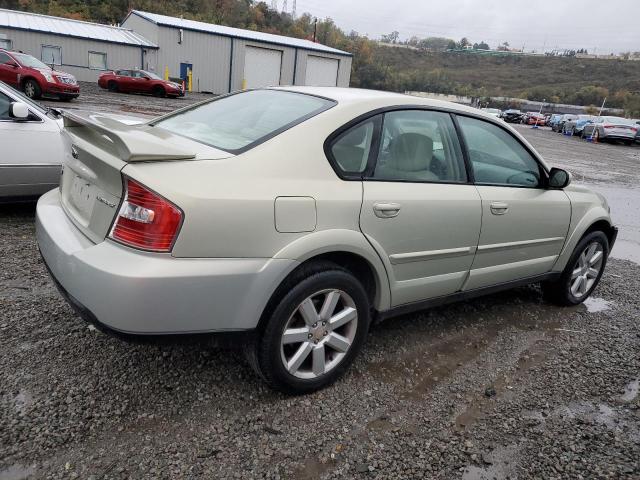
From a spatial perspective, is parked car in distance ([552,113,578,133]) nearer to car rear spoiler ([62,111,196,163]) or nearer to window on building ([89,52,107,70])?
window on building ([89,52,107,70])

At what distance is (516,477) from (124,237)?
207 cm

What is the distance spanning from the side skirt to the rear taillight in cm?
137

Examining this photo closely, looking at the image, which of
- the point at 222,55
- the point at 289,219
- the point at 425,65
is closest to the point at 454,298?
the point at 289,219

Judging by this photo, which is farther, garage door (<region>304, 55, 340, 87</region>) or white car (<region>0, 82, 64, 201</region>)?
garage door (<region>304, 55, 340, 87</region>)

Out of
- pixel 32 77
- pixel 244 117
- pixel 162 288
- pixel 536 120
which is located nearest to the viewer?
pixel 162 288

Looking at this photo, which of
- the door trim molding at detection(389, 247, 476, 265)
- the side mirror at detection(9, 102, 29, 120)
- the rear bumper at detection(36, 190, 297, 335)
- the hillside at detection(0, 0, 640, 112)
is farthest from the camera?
the hillside at detection(0, 0, 640, 112)

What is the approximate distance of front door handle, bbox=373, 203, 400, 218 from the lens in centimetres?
259

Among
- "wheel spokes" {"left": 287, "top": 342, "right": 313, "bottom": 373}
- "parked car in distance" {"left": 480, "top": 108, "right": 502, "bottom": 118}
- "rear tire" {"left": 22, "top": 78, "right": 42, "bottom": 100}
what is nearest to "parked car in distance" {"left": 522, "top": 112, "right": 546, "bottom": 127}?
"parked car in distance" {"left": 480, "top": 108, "right": 502, "bottom": 118}

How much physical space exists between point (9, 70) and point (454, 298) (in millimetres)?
17904

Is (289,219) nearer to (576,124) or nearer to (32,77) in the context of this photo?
(32,77)

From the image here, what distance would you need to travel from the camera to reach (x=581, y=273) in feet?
14.0

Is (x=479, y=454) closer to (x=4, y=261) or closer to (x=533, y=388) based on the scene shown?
(x=533, y=388)

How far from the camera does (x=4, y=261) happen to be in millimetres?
3900

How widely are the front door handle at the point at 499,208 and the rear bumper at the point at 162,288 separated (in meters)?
1.59
